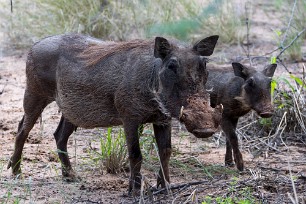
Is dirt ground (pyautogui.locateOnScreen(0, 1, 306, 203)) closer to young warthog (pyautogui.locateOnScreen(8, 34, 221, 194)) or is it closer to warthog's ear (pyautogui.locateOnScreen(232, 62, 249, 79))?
young warthog (pyautogui.locateOnScreen(8, 34, 221, 194))

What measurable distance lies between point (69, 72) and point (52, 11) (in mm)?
4226

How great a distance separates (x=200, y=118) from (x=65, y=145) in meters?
1.93

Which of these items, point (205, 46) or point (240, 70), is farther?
point (240, 70)

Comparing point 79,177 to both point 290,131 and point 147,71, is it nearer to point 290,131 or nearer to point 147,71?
point 147,71

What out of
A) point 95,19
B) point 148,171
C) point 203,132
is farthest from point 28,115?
point 95,19

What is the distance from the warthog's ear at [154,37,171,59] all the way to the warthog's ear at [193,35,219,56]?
0.20 m

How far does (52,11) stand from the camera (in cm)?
958

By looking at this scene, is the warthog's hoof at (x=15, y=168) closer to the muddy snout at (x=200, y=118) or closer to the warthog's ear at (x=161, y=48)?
the warthog's ear at (x=161, y=48)

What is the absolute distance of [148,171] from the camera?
603 centimetres

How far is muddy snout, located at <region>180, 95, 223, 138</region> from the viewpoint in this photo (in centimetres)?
434

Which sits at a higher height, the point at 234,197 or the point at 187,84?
the point at 187,84

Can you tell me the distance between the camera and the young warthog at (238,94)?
601 cm

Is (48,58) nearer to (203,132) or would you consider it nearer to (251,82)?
(251,82)

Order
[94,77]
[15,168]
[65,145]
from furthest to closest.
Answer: [65,145] < [15,168] < [94,77]
